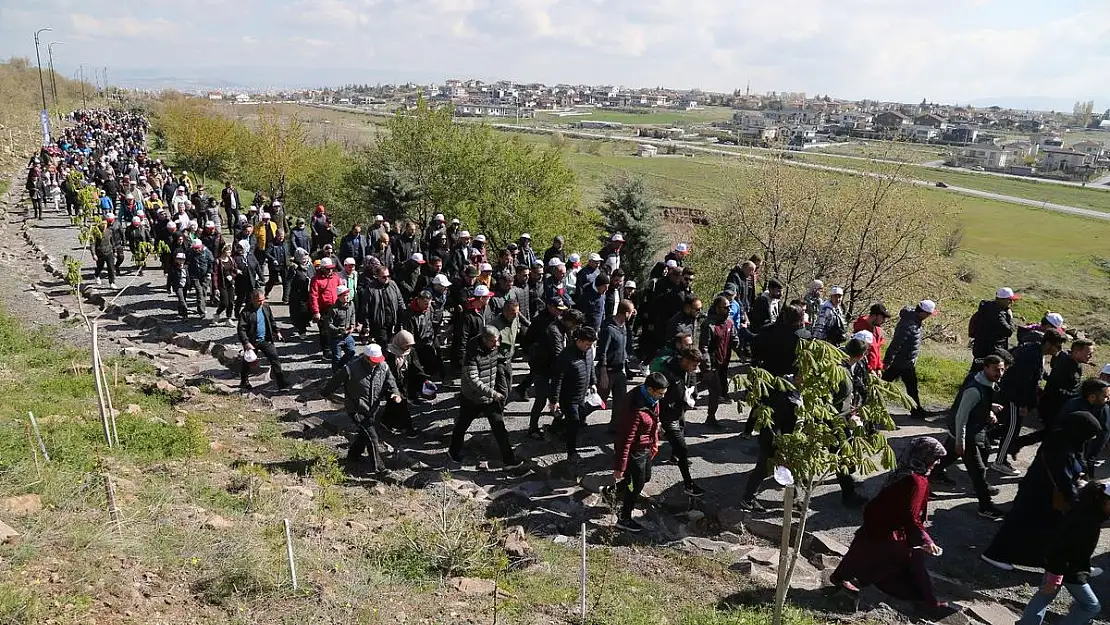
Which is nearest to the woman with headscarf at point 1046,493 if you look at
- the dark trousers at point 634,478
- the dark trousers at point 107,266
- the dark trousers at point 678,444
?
the dark trousers at point 678,444

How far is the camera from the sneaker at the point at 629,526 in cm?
812

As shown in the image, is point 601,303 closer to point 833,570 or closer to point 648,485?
point 648,485

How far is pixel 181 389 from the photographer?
460 inches

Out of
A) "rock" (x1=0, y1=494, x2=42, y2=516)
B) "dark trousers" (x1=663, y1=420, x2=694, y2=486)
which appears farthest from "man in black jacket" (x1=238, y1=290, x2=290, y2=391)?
"dark trousers" (x1=663, y1=420, x2=694, y2=486)

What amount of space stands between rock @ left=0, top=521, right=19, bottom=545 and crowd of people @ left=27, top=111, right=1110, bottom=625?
3.43 m

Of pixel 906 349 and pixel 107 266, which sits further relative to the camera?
pixel 107 266

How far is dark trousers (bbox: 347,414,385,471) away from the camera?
8906 mm

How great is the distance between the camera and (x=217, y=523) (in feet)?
24.3

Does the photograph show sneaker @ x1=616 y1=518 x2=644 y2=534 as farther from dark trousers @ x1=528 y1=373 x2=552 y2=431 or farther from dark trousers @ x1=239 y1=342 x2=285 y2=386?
dark trousers @ x1=239 y1=342 x2=285 y2=386

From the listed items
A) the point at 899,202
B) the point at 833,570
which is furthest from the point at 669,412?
the point at 899,202

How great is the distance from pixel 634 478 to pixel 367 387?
3503 millimetres

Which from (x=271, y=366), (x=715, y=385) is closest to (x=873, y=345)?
(x=715, y=385)

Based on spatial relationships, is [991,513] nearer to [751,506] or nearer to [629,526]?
[751,506]

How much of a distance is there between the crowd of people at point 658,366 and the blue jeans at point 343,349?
0.04m
